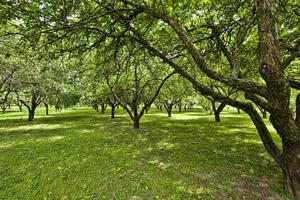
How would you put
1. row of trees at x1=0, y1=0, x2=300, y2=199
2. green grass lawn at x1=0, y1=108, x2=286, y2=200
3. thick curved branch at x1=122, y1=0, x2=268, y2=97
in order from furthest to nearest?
green grass lawn at x1=0, y1=108, x2=286, y2=200
thick curved branch at x1=122, y1=0, x2=268, y2=97
row of trees at x1=0, y1=0, x2=300, y2=199

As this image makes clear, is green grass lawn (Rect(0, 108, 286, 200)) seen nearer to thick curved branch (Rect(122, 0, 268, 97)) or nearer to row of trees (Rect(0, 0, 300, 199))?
row of trees (Rect(0, 0, 300, 199))

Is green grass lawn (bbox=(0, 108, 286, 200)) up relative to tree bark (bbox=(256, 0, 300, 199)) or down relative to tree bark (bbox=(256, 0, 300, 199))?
down

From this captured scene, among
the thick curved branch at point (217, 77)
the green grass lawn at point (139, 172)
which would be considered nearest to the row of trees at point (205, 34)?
the thick curved branch at point (217, 77)

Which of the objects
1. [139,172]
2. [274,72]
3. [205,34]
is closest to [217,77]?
[274,72]

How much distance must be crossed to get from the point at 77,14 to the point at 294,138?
5486 millimetres

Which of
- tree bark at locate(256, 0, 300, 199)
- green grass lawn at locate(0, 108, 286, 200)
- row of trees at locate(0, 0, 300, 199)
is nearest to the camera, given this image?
tree bark at locate(256, 0, 300, 199)

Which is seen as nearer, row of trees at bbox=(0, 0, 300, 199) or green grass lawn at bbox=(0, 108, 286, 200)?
row of trees at bbox=(0, 0, 300, 199)

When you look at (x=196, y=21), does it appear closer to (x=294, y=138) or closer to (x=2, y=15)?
(x=294, y=138)

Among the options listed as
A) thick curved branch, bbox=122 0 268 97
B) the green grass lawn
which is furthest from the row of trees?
the green grass lawn

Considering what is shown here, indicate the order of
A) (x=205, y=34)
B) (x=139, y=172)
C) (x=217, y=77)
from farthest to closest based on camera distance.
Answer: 1. (x=205, y=34)
2. (x=139, y=172)
3. (x=217, y=77)

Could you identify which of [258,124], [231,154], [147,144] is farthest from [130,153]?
[258,124]

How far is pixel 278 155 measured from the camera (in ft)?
16.2

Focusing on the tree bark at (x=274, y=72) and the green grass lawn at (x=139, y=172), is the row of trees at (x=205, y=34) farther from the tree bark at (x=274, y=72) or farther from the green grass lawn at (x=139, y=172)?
the green grass lawn at (x=139, y=172)

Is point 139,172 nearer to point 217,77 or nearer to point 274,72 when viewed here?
point 217,77
